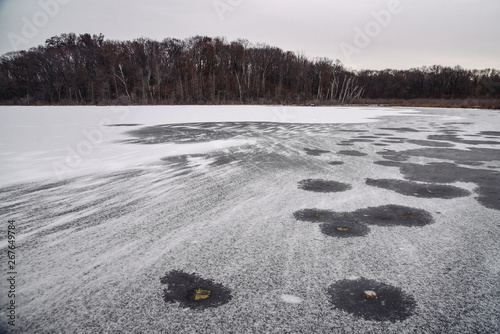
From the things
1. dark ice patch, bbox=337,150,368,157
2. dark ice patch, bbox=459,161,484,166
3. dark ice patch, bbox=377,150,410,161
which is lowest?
dark ice patch, bbox=459,161,484,166

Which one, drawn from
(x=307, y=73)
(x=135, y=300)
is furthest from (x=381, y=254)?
(x=307, y=73)

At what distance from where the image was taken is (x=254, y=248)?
9.74ft

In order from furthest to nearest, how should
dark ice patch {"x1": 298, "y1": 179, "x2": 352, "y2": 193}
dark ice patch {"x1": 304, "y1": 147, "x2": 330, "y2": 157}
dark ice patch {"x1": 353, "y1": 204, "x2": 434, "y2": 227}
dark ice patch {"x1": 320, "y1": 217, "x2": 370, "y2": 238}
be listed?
dark ice patch {"x1": 304, "y1": 147, "x2": 330, "y2": 157} < dark ice patch {"x1": 298, "y1": 179, "x2": 352, "y2": 193} < dark ice patch {"x1": 353, "y1": 204, "x2": 434, "y2": 227} < dark ice patch {"x1": 320, "y1": 217, "x2": 370, "y2": 238}

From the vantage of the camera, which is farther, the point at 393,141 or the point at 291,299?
the point at 393,141

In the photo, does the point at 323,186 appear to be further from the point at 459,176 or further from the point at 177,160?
the point at 177,160

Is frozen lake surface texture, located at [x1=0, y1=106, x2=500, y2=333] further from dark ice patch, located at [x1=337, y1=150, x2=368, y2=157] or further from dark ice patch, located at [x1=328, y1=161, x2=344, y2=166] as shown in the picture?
dark ice patch, located at [x1=337, y1=150, x2=368, y2=157]

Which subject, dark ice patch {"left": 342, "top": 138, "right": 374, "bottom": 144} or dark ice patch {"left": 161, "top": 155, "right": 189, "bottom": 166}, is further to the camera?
dark ice patch {"left": 342, "top": 138, "right": 374, "bottom": 144}

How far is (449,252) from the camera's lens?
9.43 feet

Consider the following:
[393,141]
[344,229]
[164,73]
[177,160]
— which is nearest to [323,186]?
[344,229]

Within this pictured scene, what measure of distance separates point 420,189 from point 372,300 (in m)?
3.37

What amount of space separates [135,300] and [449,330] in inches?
84.3

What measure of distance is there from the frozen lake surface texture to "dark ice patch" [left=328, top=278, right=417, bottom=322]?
12mm

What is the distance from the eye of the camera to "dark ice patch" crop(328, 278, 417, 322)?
204 cm

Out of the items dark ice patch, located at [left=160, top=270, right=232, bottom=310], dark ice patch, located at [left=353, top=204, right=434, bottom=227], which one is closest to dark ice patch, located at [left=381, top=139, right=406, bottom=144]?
dark ice patch, located at [left=353, top=204, right=434, bottom=227]
